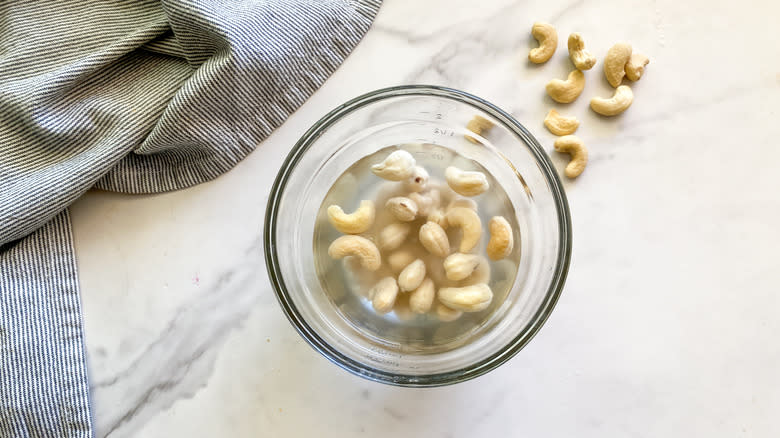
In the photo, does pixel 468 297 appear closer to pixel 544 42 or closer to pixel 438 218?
pixel 438 218

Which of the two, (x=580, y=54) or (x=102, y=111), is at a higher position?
(x=580, y=54)

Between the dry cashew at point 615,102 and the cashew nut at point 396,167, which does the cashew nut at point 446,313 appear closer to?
the cashew nut at point 396,167

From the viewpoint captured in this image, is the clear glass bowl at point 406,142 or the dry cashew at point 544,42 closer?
the clear glass bowl at point 406,142

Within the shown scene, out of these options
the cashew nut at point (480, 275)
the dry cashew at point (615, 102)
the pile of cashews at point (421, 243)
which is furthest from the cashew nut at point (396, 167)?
the dry cashew at point (615, 102)

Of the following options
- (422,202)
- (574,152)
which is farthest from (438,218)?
(574,152)

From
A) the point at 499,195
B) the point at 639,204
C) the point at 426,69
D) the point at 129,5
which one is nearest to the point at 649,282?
the point at 639,204

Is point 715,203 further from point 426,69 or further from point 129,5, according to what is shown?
point 129,5

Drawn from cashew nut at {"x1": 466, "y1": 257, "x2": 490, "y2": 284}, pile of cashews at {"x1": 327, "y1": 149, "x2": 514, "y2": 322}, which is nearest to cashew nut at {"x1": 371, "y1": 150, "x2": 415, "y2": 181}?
pile of cashews at {"x1": 327, "y1": 149, "x2": 514, "y2": 322}
